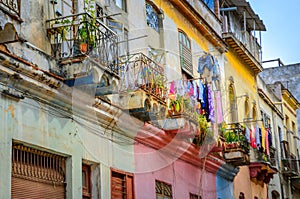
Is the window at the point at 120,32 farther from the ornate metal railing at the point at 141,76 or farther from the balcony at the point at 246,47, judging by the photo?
the balcony at the point at 246,47

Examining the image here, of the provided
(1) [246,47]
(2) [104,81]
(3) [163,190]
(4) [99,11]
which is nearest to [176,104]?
(3) [163,190]

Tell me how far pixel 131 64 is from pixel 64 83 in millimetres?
2996

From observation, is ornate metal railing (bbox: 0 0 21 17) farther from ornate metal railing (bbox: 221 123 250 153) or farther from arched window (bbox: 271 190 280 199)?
arched window (bbox: 271 190 280 199)

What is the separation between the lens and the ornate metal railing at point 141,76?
1265 centimetres

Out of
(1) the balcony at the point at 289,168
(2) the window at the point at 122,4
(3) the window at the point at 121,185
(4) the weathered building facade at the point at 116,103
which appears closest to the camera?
(4) the weathered building facade at the point at 116,103

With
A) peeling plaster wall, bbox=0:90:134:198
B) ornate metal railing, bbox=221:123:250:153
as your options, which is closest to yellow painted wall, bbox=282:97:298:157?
ornate metal railing, bbox=221:123:250:153

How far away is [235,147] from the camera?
18891 millimetres

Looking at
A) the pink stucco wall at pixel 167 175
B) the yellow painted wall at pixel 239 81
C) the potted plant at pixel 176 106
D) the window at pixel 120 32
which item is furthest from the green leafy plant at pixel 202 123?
the yellow painted wall at pixel 239 81

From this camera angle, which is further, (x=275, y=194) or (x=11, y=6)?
(x=275, y=194)

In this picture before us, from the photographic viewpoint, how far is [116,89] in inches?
447

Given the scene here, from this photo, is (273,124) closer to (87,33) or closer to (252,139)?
→ (252,139)

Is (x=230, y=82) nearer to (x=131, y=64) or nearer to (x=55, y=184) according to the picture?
(x=131, y=64)

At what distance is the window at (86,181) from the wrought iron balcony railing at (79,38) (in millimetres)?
1890

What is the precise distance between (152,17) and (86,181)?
5425 millimetres
